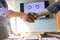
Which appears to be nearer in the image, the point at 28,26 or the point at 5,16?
the point at 5,16

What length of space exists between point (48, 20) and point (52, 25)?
0.45ft

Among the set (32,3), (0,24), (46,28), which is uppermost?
(32,3)

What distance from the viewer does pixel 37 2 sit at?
99.7 inches

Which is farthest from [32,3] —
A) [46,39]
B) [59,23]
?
[46,39]

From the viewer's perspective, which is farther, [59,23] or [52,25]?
[52,25]

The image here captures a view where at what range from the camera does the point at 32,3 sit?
8.39 feet

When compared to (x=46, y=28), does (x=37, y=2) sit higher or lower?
higher

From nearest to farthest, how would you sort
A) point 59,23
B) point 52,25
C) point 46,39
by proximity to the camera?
point 46,39 → point 59,23 → point 52,25

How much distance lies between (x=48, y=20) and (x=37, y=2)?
15.9 inches

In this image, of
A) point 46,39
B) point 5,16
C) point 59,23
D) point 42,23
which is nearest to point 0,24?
point 5,16

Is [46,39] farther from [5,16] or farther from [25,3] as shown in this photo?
[25,3]

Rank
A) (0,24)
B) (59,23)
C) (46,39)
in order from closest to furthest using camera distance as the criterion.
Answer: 1. (0,24)
2. (46,39)
3. (59,23)

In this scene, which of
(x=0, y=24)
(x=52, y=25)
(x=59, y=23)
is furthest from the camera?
(x=52, y=25)

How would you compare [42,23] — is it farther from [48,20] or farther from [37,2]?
[37,2]
